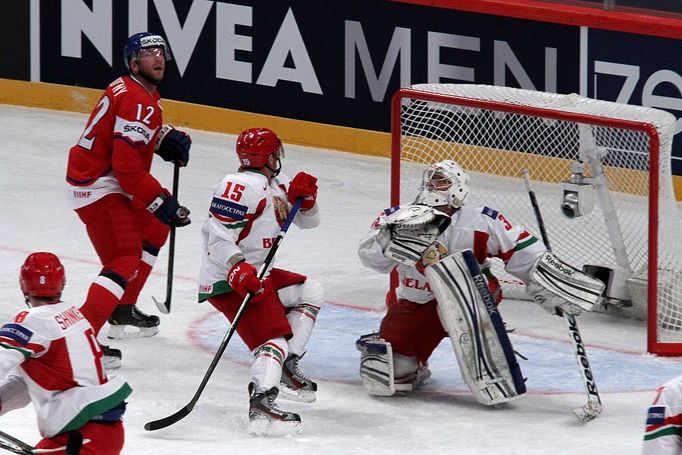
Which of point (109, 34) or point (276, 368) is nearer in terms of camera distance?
point (276, 368)

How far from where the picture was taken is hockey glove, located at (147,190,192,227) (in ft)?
22.0

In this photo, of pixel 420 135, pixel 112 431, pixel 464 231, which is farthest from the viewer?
pixel 420 135

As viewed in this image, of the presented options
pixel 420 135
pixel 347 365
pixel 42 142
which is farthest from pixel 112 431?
pixel 42 142

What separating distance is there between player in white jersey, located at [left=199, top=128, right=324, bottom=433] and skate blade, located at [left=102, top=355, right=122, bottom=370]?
0.56 metres

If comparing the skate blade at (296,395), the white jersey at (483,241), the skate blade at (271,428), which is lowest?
the skate blade at (271,428)

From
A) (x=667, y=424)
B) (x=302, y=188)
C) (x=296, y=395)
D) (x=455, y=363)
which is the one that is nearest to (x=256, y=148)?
(x=302, y=188)

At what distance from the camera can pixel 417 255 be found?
6.20m

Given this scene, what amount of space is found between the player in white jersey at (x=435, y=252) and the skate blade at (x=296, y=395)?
0.22m

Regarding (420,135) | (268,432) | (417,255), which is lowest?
(268,432)

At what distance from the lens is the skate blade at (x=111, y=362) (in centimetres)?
668

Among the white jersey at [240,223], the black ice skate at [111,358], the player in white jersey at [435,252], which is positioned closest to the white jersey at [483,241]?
the player in white jersey at [435,252]

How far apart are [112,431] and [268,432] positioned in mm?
1124

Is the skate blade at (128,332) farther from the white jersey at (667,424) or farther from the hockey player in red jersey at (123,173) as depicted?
the white jersey at (667,424)

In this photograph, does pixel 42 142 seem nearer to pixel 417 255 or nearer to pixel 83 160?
pixel 83 160
